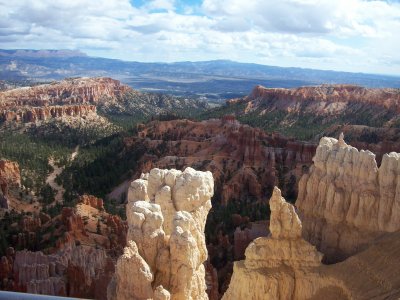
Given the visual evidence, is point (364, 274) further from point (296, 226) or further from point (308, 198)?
point (308, 198)

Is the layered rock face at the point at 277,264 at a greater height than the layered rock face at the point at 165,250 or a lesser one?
lesser

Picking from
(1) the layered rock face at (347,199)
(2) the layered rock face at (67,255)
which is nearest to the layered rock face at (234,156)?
(2) the layered rock face at (67,255)

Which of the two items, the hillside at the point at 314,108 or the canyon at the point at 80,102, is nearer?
the hillside at the point at 314,108

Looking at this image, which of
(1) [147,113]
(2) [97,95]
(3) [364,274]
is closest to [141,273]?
(3) [364,274]

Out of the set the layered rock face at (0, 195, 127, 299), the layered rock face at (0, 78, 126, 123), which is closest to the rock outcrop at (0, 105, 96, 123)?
the layered rock face at (0, 78, 126, 123)

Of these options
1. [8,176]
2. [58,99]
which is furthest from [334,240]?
[58,99]

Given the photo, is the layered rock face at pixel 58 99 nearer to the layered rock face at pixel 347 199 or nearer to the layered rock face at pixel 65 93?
the layered rock face at pixel 65 93

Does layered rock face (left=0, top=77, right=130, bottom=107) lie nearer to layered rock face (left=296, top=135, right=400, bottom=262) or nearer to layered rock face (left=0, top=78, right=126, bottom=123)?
layered rock face (left=0, top=78, right=126, bottom=123)
